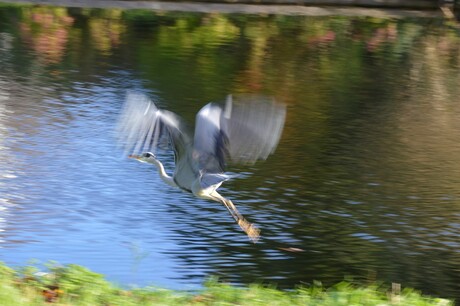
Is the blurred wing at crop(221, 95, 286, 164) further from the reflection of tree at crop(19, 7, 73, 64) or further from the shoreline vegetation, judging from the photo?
the shoreline vegetation

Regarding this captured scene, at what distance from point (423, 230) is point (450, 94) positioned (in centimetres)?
539

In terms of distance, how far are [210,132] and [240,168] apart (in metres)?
4.03

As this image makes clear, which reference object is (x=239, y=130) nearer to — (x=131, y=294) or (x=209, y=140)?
(x=209, y=140)

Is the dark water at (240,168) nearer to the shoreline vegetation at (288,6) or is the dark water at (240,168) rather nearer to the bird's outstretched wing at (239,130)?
the shoreline vegetation at (288,6)

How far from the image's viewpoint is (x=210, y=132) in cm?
487

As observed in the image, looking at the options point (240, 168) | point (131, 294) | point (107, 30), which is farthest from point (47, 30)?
point (131, 294)

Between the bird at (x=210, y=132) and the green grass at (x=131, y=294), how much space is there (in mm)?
568

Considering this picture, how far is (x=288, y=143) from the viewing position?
9.81m

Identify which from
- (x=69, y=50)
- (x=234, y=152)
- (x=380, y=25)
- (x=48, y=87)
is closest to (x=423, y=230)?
(x=234, y=152)

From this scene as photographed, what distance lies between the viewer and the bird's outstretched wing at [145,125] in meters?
4.83

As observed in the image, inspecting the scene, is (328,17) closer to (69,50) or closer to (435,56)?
(435,56)

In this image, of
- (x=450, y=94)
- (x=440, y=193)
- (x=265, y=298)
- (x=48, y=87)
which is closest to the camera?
(x=265, y=298)

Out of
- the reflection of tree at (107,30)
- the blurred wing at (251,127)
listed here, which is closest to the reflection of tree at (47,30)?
the reflection of tree at (107,30)

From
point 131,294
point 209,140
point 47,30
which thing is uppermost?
point 209,140
